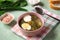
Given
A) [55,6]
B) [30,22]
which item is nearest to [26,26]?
[30,22]

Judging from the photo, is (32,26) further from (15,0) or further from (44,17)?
(15,0)

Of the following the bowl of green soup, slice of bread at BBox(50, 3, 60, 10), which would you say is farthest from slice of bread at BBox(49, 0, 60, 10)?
the bowl of green soup

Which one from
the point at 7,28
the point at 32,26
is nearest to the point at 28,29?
the point at 32,26

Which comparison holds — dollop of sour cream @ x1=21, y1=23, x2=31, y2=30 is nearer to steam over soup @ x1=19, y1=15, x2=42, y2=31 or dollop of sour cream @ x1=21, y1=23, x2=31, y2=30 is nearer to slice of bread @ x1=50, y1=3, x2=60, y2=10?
steam over soup @ x1=19, y1=15, x2=42, y2=31

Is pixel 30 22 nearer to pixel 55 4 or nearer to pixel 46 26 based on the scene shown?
pixel 46 26

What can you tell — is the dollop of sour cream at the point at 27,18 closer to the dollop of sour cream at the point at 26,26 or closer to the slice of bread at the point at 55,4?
the dollop of sour cream at the point at 26,26

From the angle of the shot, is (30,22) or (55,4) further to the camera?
(55,4)

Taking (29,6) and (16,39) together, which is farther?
(29,6)

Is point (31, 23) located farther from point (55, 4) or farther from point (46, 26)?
point (55, 4)

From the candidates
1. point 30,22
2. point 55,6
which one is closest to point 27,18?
point 30,22
